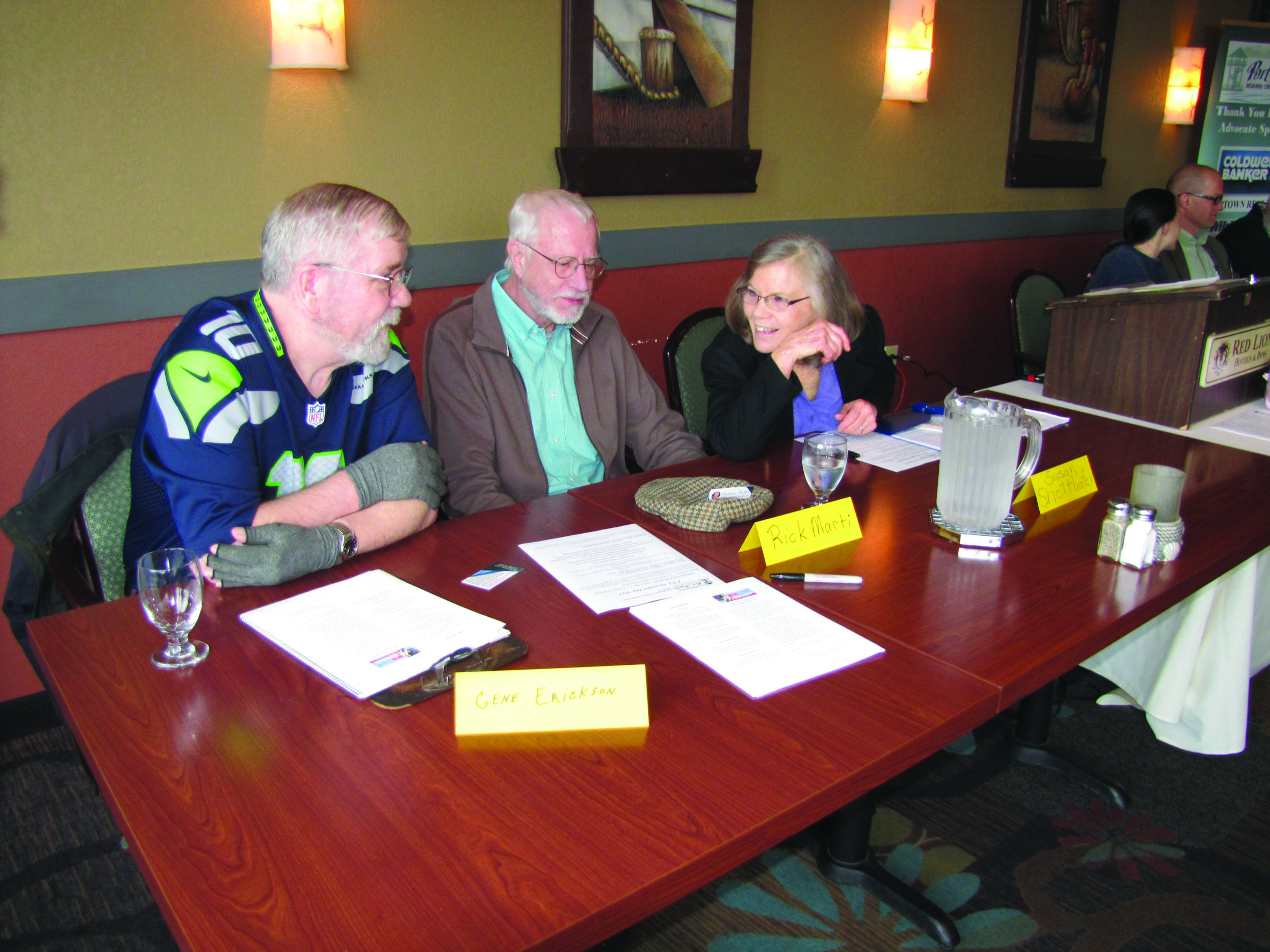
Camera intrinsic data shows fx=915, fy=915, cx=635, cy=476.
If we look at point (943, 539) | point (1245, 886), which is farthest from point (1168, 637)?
point (943, 539)

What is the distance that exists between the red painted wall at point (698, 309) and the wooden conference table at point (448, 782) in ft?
4.06

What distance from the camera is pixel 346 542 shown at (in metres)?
1.39

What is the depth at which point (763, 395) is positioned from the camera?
78.1 inches

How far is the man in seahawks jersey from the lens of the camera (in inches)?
56.4

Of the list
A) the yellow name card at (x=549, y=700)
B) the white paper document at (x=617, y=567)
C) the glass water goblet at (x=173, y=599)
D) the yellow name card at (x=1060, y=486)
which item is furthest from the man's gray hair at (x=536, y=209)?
the yellow name card at (x=549, y=700)

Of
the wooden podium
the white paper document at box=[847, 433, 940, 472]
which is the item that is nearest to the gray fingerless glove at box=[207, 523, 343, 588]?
the white paper document at box=[847, 433, 940, 472]

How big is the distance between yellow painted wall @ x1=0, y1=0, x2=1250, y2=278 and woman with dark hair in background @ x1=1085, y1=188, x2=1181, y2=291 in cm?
99

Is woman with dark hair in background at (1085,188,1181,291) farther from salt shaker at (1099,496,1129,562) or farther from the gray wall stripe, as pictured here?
salt shaker at (1099,496,1129,562)

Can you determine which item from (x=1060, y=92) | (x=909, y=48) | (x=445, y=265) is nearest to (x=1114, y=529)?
(x=445, y=265)

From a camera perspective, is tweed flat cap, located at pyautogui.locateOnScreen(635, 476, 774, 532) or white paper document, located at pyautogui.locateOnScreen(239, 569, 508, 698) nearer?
white paper document, located at pyautogui.locateOnScreen(239, 569, 508, 698)

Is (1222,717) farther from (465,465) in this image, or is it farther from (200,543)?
(200,543)

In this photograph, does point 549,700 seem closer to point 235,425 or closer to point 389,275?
point 235,425

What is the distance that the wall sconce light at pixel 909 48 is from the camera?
150 inches

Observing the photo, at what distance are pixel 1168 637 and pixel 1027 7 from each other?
3.56 meters
